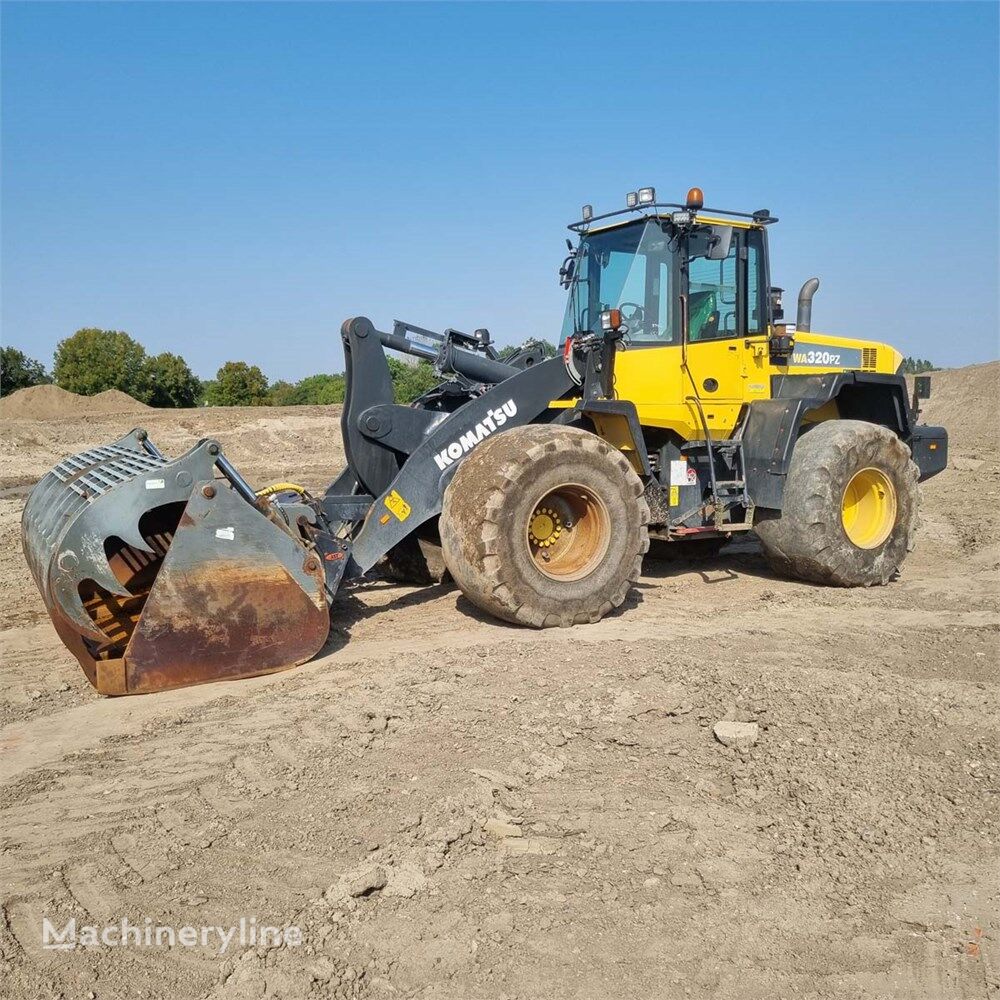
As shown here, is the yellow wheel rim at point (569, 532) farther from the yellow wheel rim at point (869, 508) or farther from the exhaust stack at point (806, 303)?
the exhaust stack at point (806, 303)

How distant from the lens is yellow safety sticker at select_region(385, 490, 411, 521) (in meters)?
6.10

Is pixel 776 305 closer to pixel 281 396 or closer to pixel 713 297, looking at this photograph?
pixel 713 297

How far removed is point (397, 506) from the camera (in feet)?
20.1

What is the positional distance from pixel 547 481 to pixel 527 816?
271 cm

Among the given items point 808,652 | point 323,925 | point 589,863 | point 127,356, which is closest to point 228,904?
point 323,925

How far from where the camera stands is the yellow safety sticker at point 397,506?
20.0 feet

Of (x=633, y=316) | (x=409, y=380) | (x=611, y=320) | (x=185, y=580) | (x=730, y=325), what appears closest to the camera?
(x=185, y=580)

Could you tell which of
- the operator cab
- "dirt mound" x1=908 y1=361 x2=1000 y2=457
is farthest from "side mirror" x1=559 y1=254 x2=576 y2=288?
"dirt mound" x1=908 y1=361 x2=1000 y2=457

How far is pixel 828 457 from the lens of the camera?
7.16 m

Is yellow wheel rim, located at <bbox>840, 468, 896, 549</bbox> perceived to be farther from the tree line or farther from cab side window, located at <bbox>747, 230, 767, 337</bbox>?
the tree line

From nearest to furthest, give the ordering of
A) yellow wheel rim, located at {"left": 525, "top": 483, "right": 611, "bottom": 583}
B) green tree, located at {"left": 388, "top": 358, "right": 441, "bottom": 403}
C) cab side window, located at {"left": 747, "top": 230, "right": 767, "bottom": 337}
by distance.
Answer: yellow wheel rim, located at {"left": 525, "top": 483, "right": 611, "bottom": 583}
cab side window, located at {"left": 747, "top": 230, "right": 767, "bottom": 337}
green tree, located at {"left": 388, "top": 358, "right": 441, "bottom": 403}

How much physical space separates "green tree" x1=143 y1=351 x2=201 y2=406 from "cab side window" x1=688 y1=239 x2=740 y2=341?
111ft

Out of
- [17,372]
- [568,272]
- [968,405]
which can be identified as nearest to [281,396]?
[17,372]

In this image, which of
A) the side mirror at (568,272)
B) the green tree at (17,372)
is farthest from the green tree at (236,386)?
the side mirror at (568,272)
